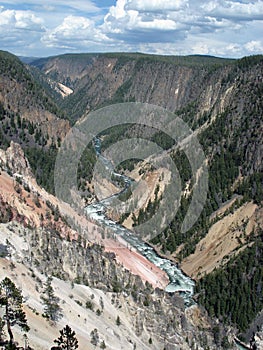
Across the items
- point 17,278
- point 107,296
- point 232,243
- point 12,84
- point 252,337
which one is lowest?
point 252,337

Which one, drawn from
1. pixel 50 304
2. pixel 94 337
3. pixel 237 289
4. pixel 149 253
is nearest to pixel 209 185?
pixel 149 253

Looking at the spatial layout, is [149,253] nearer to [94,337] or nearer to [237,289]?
[237,289]

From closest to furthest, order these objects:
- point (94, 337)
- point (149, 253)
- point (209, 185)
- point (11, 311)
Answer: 1. point (11, 311)
2. point (94, 337)
3. point (149, 253)
4. point (209, 185)

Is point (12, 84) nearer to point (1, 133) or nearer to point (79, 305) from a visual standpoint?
point (1, 133)

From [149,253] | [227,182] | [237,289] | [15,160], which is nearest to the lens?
[237,289]

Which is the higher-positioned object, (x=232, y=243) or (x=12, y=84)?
(x=12, y=84)

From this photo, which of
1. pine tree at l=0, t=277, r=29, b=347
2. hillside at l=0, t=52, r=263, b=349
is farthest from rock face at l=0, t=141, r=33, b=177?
pine tree at l=0, t=277, r=29, b=347

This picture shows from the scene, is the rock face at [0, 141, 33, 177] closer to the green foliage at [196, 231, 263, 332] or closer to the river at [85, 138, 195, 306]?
the river at [85, 138, 195, 306]

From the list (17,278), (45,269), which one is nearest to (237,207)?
(45,269)

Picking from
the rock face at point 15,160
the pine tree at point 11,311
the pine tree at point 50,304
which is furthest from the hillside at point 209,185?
the pine tree at point 11,311
